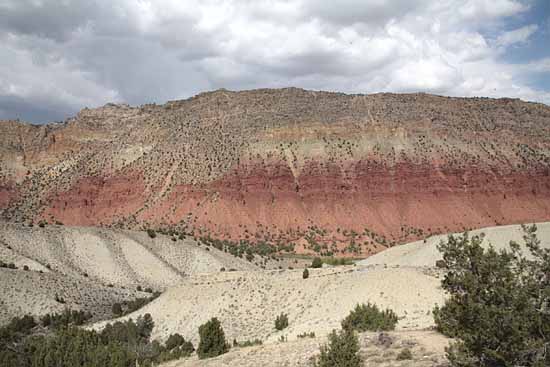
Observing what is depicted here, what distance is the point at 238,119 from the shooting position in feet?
297

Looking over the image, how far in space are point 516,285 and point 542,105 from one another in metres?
97.3

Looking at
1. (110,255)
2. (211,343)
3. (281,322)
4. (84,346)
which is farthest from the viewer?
(110,255)

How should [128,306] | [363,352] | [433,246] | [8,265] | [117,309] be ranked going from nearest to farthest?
[363,352]
[117,309]
[128,306]
[8,265]
[433,246]

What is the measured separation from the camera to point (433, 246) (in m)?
41.3

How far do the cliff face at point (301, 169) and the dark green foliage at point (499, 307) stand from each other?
54.8 metres

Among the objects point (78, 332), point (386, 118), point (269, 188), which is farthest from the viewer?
point (386, 118)

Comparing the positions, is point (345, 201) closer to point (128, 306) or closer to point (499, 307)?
point (128, 306)

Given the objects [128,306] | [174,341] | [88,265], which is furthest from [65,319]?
[88,265]

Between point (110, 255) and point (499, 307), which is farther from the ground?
point (110, 255)

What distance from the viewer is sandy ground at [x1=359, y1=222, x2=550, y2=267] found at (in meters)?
36.3

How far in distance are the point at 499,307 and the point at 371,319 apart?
12.0m

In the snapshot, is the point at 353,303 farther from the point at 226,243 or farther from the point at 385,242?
the point at 385,242

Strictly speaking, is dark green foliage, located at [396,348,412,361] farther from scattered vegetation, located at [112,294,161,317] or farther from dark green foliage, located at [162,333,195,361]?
scattered vegetation, located at [112,294,161,317]

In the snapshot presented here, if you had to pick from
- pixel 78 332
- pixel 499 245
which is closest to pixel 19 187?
pixel 78 332
